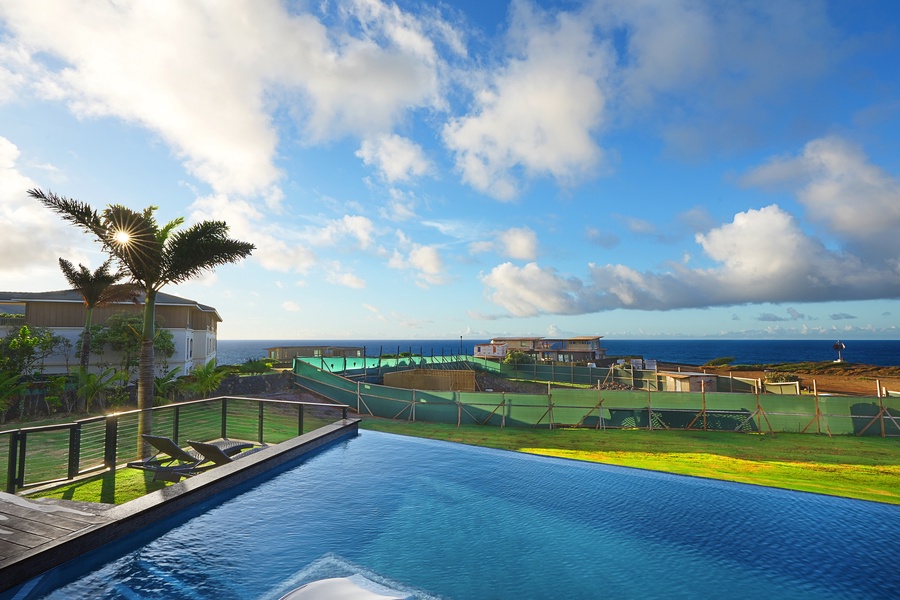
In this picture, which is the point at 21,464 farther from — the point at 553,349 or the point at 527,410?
the point at 553,349

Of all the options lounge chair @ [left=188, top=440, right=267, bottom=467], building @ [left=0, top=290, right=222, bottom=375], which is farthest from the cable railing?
building @ [left=0, top=290, right=222, bottom=375]

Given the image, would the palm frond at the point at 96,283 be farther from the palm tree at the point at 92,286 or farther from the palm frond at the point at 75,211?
the palm frond at the point at 75,211

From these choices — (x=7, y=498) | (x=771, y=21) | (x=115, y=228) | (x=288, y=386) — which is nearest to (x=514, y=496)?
(x=7, y=498)

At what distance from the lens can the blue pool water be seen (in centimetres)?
519

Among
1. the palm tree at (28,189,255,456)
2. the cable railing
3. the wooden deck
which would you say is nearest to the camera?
the wooden deck

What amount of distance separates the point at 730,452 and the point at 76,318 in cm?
3146

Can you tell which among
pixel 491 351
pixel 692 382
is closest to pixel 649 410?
pixel 692 382

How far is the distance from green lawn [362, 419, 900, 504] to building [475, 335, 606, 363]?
32.7m

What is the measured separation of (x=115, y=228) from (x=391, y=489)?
9936 mm

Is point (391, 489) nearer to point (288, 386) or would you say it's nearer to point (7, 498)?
point (7, 498)

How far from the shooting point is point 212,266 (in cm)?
1284

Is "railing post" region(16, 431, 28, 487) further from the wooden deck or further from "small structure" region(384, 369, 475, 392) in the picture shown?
"small structure" region(384, 369, 475, 392)

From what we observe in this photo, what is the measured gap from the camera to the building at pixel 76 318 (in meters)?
23.8

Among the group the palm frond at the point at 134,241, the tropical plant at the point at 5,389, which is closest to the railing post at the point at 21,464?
the palm frond at the point at 134,241
